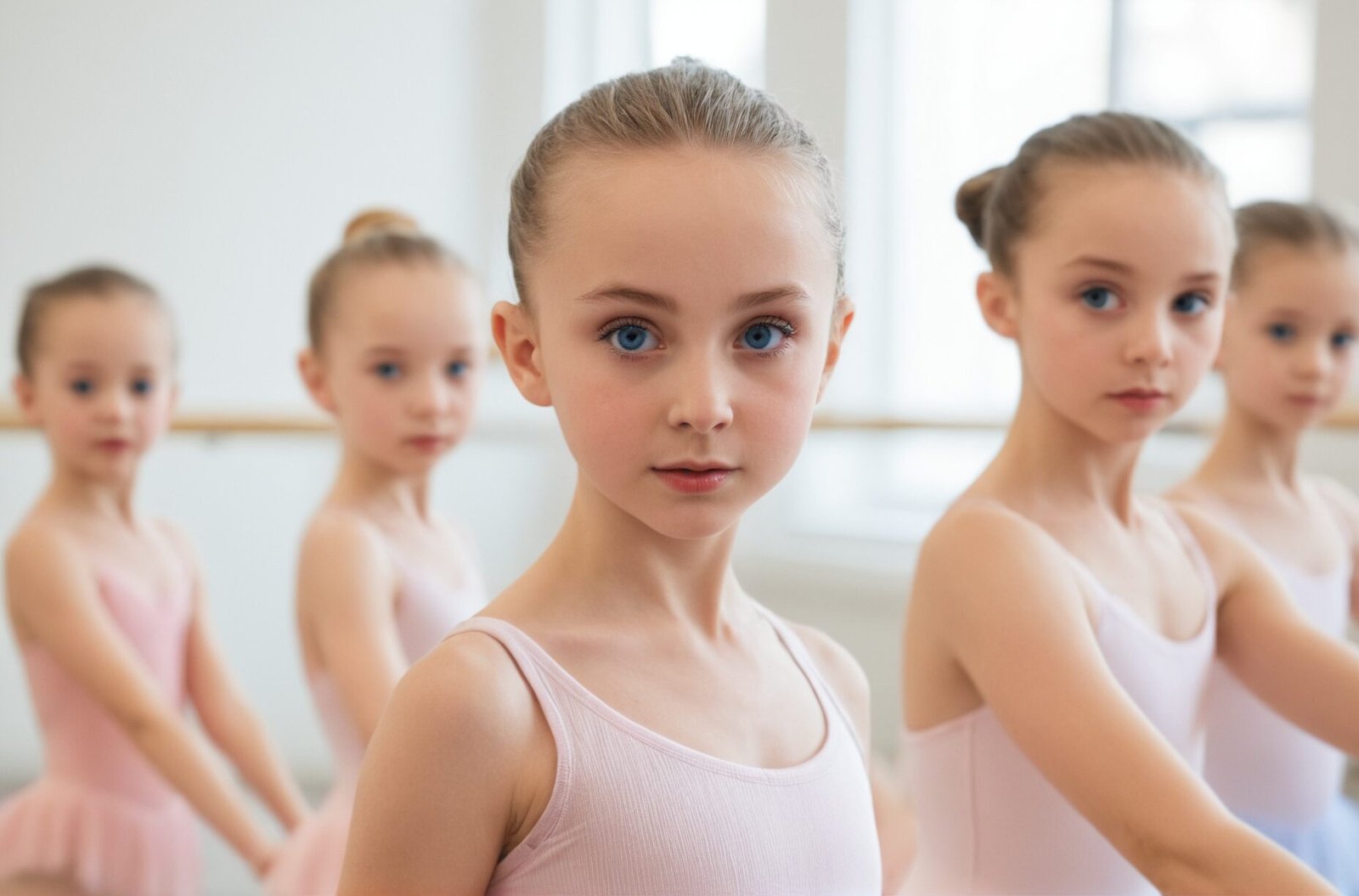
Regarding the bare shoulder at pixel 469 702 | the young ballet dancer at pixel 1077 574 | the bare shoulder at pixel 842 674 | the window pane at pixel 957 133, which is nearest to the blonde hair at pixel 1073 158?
the young ballet dancer at pixel 1077 574

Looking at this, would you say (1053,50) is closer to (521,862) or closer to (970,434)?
(970,434)

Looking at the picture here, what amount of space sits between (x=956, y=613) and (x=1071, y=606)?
3.3 inches

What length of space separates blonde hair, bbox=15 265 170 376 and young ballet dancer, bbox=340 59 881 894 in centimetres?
118

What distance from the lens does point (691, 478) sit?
78 cm

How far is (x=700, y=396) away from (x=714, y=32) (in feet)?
10.3

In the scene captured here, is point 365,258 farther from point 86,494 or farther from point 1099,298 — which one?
point 1099,298

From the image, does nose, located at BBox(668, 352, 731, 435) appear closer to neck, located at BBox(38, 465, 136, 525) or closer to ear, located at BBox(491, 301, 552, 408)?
ear, located at BBox(491, 301, 552, 408)

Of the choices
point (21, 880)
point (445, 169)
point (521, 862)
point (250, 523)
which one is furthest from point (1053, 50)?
point (521, 862)

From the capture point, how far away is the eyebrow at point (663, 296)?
757 mm

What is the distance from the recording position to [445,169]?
3.86m

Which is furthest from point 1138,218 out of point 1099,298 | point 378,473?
point 378,473

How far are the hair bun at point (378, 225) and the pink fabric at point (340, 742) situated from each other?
16.3 inches

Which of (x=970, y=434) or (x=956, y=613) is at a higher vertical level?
(x=956, y=613)

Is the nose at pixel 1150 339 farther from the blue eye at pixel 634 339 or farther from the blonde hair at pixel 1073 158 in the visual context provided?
the blue eye at pixel 634 339
